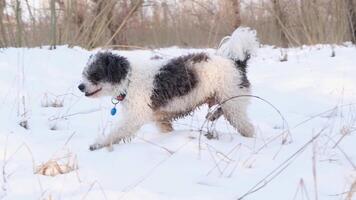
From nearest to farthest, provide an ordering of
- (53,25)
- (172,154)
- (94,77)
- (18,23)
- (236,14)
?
(172,154) → (94,77) → (18,23) → (53,25) → (236,14)

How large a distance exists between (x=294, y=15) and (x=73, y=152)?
1411cm

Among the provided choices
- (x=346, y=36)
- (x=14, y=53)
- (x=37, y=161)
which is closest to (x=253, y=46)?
(x=37, y=161)

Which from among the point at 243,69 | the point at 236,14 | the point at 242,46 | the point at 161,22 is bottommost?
the point at 243,69

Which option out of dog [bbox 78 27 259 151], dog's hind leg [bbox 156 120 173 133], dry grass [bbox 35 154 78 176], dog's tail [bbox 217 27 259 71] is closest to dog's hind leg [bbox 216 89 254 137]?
dog [bbox 78 27 259 151]

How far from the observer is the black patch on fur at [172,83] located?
4.32m

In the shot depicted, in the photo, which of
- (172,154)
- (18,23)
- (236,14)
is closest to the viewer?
(172,154)

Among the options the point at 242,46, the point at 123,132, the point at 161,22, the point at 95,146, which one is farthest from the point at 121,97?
the point at 161,22

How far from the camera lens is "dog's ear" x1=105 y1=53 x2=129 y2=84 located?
172 inches

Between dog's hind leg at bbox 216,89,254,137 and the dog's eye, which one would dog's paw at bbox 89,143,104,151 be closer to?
the dog's eye

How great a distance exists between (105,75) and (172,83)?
1.83 feet

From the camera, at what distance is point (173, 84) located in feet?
14.1

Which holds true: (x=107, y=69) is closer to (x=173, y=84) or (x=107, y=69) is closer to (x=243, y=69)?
(x=173, y=84)

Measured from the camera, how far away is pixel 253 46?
4492 mm

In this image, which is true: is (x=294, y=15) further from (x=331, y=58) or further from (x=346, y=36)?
(x=331, y=58)
